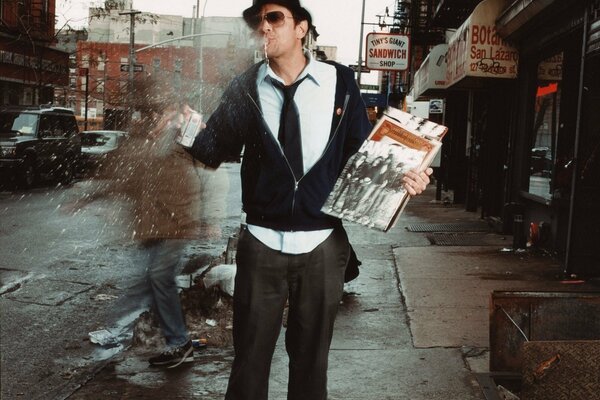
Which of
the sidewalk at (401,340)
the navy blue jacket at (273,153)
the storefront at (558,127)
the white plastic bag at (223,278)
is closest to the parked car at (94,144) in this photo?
the storefront at (558,127)

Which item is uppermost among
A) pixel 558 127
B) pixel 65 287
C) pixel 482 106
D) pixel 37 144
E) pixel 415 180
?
pixel 482 106

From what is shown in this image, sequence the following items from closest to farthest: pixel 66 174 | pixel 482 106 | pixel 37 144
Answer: pixel 482 106
pixel 37 144
pixel 66 174

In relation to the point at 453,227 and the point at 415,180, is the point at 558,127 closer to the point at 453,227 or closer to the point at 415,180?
the point at 453,227

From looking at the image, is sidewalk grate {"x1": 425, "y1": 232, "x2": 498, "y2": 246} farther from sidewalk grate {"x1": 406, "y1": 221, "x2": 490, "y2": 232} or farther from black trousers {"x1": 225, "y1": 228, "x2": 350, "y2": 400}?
black trousers {"x1": 225, "y1": 228, "x2": 350, "y2": 400}

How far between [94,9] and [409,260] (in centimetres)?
2387

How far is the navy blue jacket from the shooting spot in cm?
294

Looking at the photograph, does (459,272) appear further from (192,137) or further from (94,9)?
(94,9)

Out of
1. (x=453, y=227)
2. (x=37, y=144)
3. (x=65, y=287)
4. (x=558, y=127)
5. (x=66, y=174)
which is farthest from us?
(x=66, y=174)

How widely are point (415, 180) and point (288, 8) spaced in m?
0.87

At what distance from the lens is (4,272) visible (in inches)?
329

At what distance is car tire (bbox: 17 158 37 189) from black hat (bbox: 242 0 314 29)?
17.5 meters

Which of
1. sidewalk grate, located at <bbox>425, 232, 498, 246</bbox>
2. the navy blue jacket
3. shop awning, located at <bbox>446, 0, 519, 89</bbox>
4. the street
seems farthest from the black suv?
the navy blue jacket

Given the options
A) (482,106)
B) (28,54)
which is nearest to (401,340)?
(482,106)

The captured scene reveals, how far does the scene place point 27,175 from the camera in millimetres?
19453
